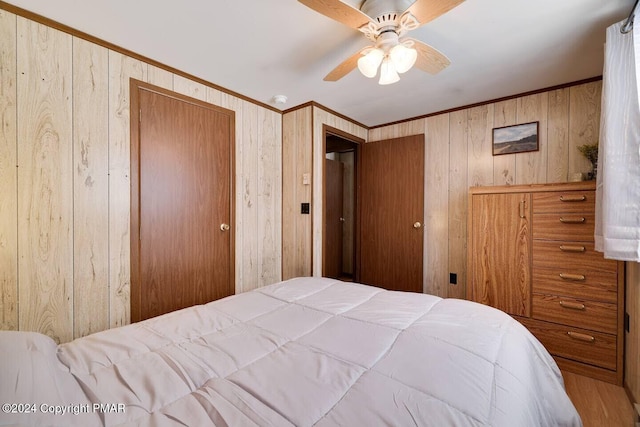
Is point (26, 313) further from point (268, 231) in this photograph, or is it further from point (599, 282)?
point (599, 282)

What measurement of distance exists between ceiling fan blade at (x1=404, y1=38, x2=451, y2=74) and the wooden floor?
2260 mm

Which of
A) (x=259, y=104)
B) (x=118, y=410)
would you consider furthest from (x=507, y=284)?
(x=259, y=104)

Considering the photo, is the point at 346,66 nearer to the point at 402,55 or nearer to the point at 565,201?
the point at 402,55

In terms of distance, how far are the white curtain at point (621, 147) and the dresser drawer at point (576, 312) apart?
23.4 inches

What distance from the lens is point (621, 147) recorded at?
150 cm

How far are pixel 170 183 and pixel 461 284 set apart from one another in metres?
3.03

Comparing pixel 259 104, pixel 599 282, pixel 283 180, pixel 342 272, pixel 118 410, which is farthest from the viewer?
pixel 342 272

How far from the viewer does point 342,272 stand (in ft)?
15.0

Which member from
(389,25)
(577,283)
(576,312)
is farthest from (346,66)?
(576,312)

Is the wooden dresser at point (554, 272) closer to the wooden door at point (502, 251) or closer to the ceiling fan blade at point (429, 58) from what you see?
the wooden door at point (502, 251)

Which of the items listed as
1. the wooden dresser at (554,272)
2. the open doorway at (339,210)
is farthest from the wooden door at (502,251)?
the open doorway at (339,210)

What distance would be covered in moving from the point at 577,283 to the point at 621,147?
3.30ft

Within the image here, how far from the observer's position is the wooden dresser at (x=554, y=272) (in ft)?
6.07

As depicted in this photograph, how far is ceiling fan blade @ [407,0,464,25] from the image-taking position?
47.1 inches
